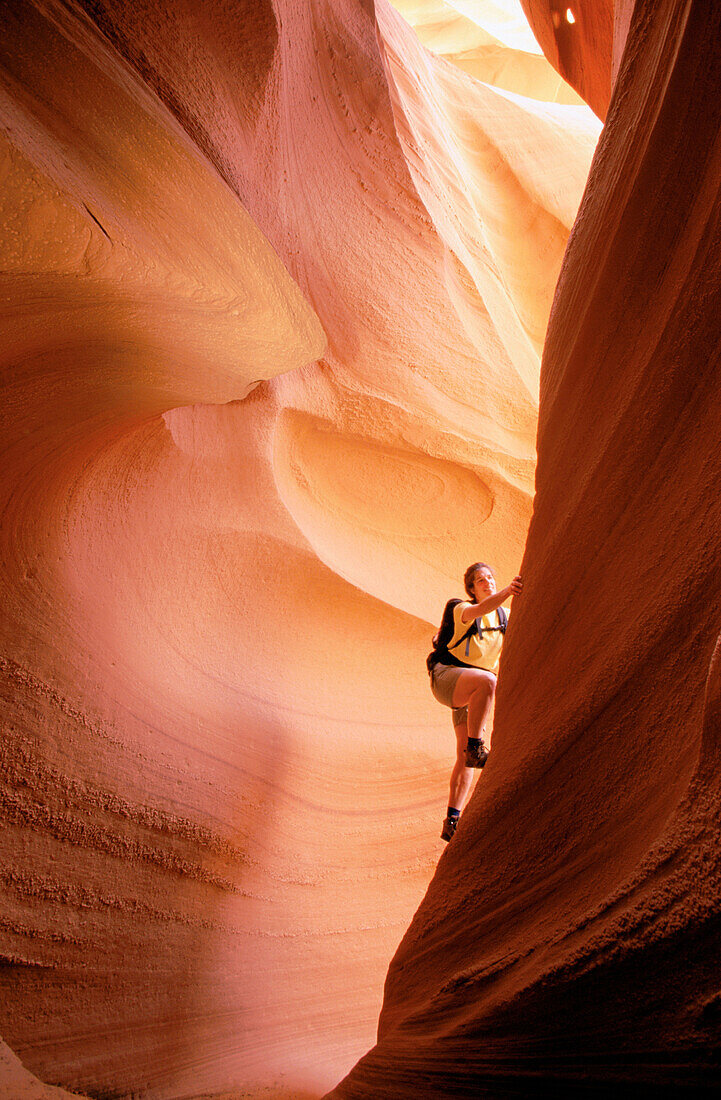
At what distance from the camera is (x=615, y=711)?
4.72 feet

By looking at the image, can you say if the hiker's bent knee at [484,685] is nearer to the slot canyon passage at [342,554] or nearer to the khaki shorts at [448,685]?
the khaki shorts at [448,685]

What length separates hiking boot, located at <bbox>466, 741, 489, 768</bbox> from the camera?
9.11 feet

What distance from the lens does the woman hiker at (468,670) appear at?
2.75 meters

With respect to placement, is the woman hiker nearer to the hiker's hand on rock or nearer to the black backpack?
the black backpack

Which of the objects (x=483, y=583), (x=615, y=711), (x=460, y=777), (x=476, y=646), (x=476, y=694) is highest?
(x=483, y=583)

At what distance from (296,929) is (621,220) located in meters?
2.87

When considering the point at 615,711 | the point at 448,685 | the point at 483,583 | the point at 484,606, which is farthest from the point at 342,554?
the point at 615,711

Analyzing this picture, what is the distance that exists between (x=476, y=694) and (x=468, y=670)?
Answer: 0.09 m

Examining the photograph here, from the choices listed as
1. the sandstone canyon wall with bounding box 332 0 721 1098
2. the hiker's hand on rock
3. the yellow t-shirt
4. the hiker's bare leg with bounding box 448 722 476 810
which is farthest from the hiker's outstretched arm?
the sandstone canyon wall with bounding box 332 0 721 1098

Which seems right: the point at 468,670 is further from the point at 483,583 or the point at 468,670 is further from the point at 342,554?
the point at 342,554

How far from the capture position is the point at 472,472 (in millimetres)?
4211

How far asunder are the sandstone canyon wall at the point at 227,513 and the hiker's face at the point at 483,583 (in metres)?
1.01

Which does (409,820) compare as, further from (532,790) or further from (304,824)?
(532,790)

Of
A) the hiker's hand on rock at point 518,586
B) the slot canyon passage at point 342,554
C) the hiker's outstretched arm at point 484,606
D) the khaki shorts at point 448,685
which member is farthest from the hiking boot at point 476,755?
the hiker's hand on rock at point 518,586
